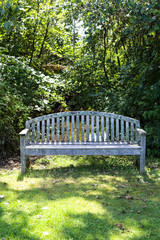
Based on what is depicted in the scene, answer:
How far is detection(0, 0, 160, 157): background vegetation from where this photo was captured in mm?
5665

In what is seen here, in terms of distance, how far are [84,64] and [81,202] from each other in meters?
6.38

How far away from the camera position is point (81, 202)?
344 centimetres

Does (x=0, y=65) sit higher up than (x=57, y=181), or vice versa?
(x=0, y=65)

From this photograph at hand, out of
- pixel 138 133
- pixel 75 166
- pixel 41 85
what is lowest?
pixel 75 166

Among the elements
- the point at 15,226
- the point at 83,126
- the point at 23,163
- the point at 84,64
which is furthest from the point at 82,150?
the point at 84,64

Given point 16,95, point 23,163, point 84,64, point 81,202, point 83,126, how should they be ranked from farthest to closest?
point 84,64
point 16,95
point 83,126
point 23,163
point 81,202

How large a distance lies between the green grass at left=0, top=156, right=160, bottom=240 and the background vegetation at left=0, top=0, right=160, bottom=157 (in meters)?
1.61

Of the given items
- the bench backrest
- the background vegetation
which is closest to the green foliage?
the background vegetation

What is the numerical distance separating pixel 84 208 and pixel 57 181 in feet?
4.16

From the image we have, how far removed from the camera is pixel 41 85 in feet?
22.9

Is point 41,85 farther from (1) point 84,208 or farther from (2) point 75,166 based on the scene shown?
(1) point 84,208

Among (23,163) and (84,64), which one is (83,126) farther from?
(84,64)

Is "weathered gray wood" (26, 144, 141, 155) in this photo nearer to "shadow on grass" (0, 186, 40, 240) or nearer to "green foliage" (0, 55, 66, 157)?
"green foliage" (0, 55, 66, 157)

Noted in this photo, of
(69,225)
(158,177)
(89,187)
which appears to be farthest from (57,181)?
(158,177)
